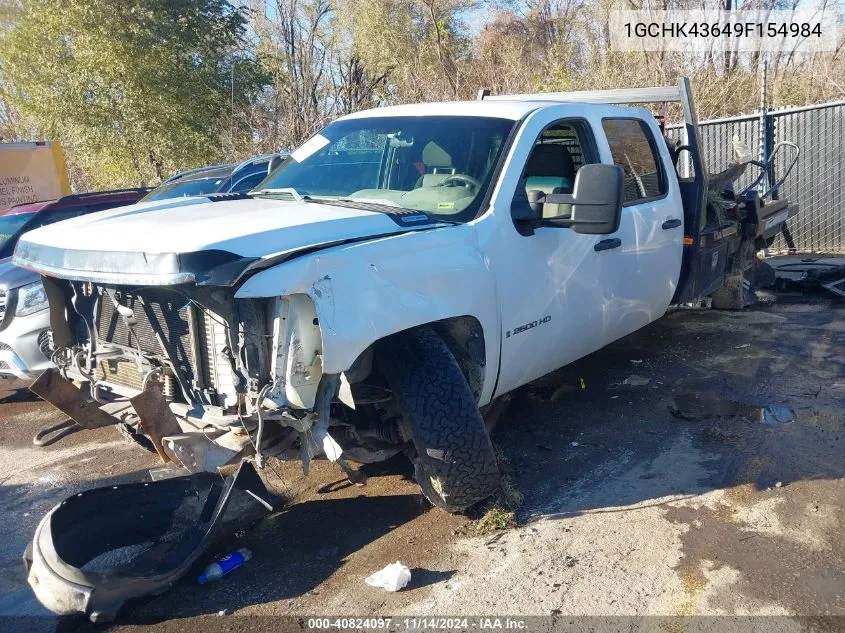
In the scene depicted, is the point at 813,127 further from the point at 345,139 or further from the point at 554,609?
the point at 554,609

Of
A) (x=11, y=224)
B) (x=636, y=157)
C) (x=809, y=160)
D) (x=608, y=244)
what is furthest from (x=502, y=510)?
(x=809, y=160)

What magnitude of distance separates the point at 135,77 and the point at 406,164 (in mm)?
14968

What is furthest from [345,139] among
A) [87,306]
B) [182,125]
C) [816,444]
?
[182,125]

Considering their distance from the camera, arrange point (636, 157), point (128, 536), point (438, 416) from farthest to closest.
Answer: point (636, 157), point (128, 536), point (438, 416)

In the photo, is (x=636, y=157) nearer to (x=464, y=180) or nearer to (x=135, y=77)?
(x=464, y=180)

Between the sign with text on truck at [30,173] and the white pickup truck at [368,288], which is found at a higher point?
the sign with text on truck at [30,173]

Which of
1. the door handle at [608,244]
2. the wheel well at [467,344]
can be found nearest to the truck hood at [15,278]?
the wheel well at [467,344]

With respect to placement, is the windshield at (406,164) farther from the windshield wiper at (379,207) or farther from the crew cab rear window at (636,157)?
the crew cab rear window at (636,157)

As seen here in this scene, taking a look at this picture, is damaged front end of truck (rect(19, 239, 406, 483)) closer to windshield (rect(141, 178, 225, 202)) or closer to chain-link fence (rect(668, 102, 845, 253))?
windshield (rect(141, 178, 225, 202))

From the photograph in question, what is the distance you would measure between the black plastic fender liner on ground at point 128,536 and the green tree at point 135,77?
45.4 ft

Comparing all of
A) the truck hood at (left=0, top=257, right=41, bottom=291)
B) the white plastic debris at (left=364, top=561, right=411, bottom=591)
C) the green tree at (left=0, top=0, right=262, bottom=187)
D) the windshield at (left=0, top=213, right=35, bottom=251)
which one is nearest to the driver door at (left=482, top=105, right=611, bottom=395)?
the white plastic debris at (left=364, top=561, right=411, bottom=591)

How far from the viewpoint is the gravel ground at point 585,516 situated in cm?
321

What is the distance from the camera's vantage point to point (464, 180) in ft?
13.6

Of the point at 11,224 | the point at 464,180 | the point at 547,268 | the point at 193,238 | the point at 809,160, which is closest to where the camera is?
the point at 193,238
